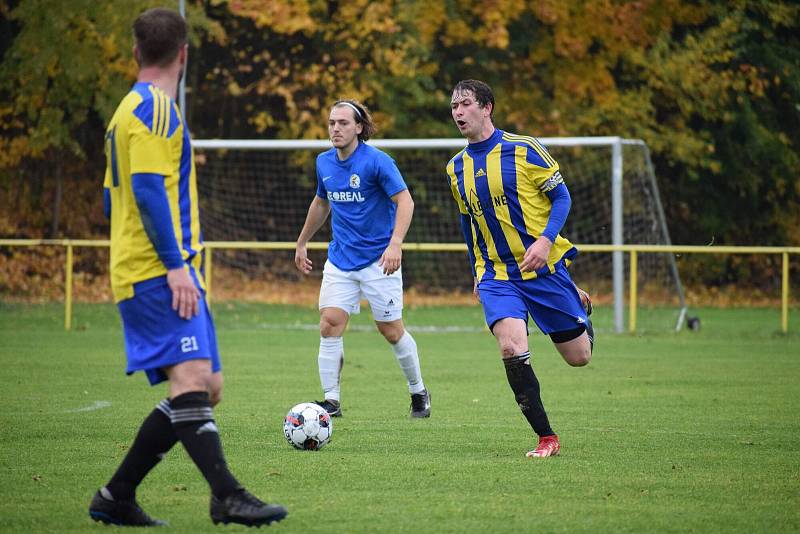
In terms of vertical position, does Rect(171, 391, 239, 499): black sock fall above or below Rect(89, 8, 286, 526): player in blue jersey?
below

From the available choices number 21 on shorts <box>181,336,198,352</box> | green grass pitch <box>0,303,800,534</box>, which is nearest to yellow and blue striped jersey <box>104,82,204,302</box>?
number 21 on shorts <box>181,336,198,352</box>

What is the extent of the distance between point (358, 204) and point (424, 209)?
40.9 feet

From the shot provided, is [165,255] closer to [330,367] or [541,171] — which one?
[541,171]

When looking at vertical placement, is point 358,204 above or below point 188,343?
above

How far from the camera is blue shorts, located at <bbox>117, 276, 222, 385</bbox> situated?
4738mm

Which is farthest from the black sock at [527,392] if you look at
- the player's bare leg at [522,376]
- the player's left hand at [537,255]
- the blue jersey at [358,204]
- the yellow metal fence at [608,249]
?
the yellow metal fence at [608,249]

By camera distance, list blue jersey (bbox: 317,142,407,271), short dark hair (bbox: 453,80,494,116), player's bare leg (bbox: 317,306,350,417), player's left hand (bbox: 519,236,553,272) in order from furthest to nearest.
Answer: blue jersey (bbox: 317,142,407,271)
player's bare leg (bbox: 317,306,350,417)
short dark hair (bbox: 453,80,494,116)
player's left hand (bbox: 519,236,553,272)

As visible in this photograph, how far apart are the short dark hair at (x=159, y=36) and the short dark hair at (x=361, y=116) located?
3.95m

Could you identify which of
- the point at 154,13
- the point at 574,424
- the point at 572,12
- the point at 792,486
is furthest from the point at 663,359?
the point at 572,12

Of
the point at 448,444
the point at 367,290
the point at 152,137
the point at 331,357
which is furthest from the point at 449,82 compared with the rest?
the point at 152,137

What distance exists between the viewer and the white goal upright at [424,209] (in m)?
19.3

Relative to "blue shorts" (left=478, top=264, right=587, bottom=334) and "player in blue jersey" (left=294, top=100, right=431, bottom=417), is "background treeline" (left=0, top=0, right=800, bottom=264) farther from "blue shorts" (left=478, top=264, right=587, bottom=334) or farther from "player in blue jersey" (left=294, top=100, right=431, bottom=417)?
"blue shorts" (left=478, top=264, right=587, bottom=334)

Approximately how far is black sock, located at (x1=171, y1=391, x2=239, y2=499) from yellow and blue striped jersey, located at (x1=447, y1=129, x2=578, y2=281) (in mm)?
2984

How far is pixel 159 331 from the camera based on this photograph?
4750mm
